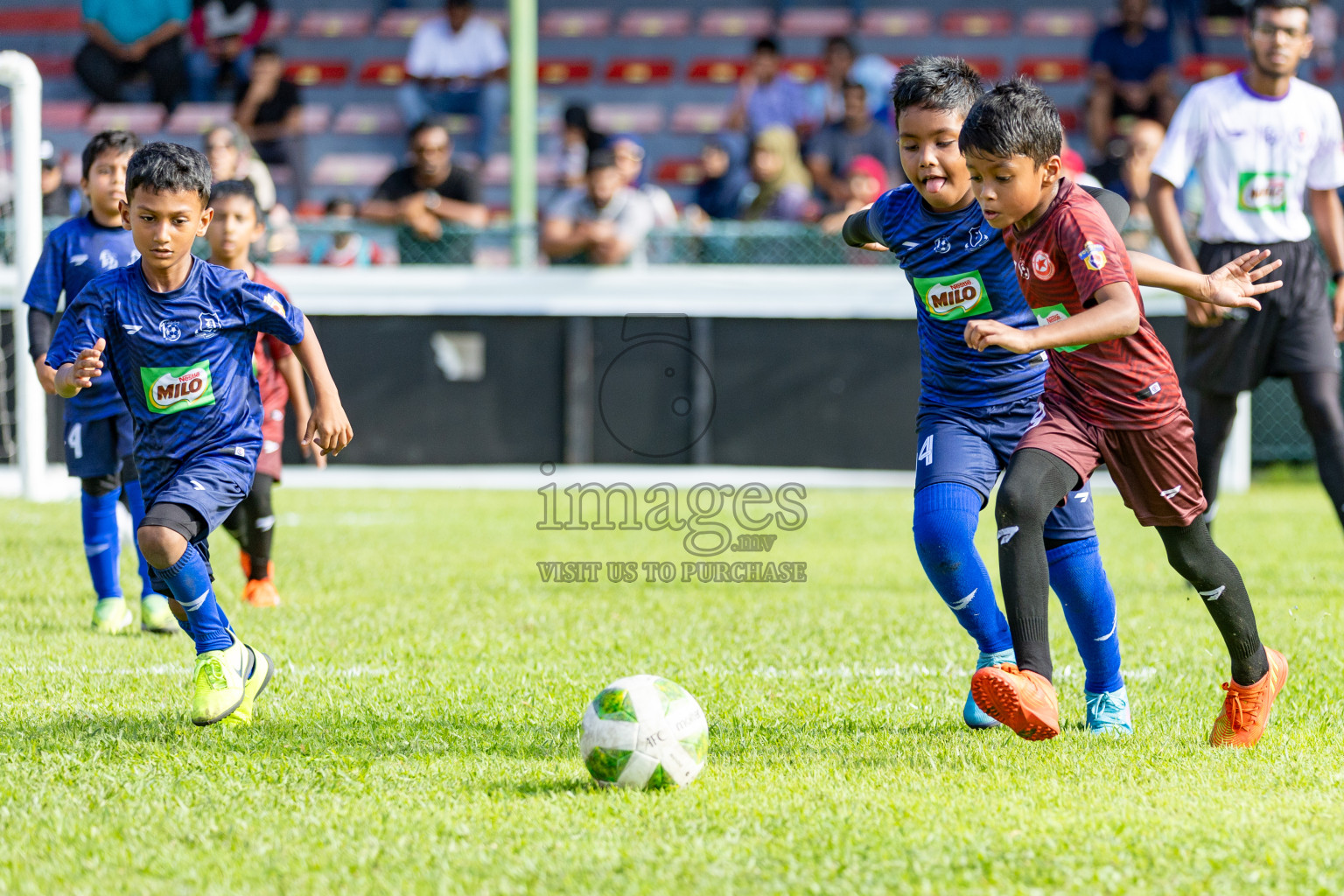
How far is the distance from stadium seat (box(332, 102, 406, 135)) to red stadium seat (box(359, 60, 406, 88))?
0.34 m

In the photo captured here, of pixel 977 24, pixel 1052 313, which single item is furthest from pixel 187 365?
pixel 977 24

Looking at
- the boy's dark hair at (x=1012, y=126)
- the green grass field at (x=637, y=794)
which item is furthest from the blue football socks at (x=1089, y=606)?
the boy's dark hair at (x=1012, y=126)

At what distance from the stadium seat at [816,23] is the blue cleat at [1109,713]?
544 inches

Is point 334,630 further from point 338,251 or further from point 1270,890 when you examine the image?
point 338,251

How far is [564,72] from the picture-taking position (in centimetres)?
1681

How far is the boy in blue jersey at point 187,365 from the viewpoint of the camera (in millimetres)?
4043

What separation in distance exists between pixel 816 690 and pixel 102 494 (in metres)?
2.94

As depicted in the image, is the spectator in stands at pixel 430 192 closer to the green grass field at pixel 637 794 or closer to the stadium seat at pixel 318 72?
the green grass field at pixel 637 794

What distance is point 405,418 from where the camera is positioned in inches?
423

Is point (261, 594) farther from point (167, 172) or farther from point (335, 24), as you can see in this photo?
point (335, 24)

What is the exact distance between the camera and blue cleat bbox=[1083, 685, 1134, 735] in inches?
154

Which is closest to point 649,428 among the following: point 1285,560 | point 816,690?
point 1285,560

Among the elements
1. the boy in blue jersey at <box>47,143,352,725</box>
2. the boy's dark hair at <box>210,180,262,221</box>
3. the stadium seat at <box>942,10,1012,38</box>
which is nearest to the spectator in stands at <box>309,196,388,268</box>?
the boy's dark hair at <box>210,180,262,221</box>

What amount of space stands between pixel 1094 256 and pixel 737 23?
47.3 ft
